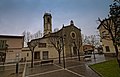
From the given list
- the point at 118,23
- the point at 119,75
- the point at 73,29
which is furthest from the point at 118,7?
the point at 73,29

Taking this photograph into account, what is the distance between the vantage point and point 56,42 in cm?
3825

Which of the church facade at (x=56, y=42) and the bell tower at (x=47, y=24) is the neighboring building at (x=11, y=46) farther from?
the bell tower at (x=47, y=24)

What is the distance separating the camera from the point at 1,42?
101 ft

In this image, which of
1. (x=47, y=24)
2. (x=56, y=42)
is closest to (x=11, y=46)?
(x=56, y=42)

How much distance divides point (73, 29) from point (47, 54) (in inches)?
545

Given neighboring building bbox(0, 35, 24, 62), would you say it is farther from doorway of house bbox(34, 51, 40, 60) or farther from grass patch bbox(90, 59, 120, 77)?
grass patch bbox(90, 59, 120, 77)

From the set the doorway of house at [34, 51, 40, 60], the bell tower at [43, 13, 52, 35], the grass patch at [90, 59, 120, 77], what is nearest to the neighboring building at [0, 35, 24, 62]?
the doorway of house at [34, 51, 40, 60]

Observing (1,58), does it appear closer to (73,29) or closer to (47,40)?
(47,40)

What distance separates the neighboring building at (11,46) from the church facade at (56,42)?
3.74 meters

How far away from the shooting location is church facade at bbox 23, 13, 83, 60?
118 ft

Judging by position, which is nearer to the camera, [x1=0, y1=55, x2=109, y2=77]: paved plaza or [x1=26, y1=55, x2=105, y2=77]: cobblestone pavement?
[x1=26, y1=55, x2=105, y2=77]: cobblestone pavement

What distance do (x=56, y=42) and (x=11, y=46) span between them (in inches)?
546

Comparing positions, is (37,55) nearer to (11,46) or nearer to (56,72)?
(11,46)

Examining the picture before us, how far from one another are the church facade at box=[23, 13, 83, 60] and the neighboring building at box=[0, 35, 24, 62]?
3.74m
